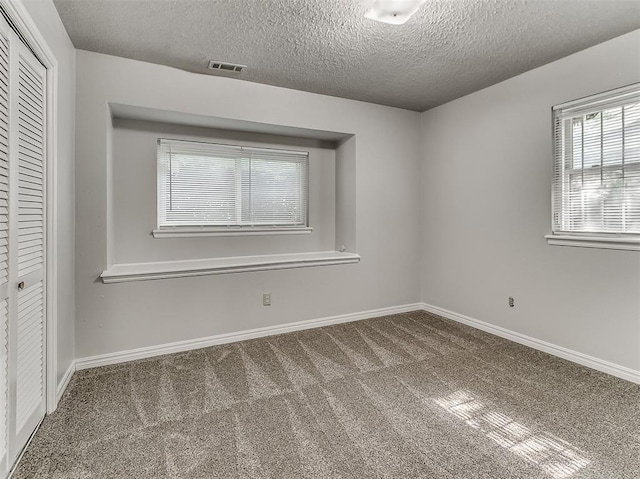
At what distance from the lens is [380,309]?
394 centimetres

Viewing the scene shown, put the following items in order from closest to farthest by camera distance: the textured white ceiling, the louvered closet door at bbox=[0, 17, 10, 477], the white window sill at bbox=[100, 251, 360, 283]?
the louvered closet door at bbox=[0, 17, 10, 477], the textured white ceiling, the white window sill at bbox=[100, 251, 360, 283]

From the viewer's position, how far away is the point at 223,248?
3500mm

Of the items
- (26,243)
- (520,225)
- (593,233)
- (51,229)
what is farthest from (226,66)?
(593,233)

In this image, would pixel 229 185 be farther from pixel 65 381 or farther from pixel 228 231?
pixel 65 381

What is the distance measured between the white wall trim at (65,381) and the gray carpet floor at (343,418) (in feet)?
0.16

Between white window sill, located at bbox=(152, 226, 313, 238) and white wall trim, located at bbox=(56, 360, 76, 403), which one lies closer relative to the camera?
white wall trim, located at bbox=(56, 360, 76, 403)

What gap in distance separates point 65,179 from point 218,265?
4.31 feet

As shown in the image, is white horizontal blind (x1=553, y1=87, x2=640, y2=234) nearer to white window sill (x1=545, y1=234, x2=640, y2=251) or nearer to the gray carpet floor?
white window sill (x1=545, y1=234, x2=640, y2=251)

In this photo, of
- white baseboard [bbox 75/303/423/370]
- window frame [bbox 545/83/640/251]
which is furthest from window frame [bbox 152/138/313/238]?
window frame [bbox 545/83/640/251]

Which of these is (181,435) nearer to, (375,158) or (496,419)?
(496,419)

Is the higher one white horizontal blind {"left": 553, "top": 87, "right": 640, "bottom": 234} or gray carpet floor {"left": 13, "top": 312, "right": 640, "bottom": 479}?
white horizontal blind {"left": 553, "top": 87, "right": 640, "bottom": 234}

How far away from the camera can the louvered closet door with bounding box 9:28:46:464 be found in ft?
5.08

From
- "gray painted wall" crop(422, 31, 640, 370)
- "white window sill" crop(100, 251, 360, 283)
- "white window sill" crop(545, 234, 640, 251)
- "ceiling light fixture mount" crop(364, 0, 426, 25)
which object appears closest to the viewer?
"ceiling light fixture mount" crop(364, 0, 426, 25)

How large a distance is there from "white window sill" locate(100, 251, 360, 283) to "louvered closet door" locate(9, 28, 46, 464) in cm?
83
